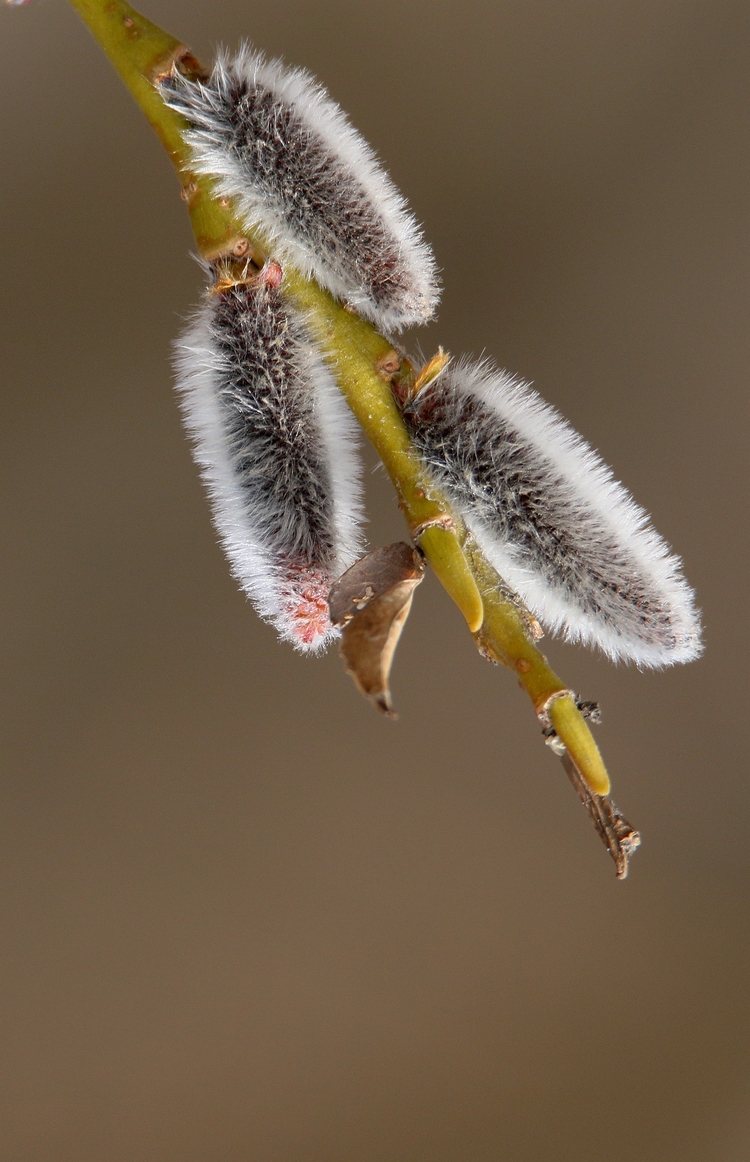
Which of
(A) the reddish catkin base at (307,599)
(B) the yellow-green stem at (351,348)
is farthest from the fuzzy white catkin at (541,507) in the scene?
(A) the reddish catkin base at (307,599)

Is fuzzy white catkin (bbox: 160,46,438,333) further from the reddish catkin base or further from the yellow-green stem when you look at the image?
the reddish catkin base

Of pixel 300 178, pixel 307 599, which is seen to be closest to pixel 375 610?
pixel 307 599

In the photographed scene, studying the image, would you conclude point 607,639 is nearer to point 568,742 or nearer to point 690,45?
point 568,742

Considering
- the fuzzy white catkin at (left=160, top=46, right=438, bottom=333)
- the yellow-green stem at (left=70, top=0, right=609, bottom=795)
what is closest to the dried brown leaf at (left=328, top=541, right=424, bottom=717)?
the yellow-green stem at (left=70, top=0, right=609, bottom=795)

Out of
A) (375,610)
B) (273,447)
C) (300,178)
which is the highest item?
(300,178)

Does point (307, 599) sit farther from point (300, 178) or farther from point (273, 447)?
point (300, 178)

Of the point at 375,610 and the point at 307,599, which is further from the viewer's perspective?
the point at 307,599

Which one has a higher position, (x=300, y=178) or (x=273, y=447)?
(x=300, y=178)

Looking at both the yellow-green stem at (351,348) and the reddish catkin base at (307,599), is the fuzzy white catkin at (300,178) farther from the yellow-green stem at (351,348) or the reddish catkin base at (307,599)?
the reddish catkin base at (307,599)
